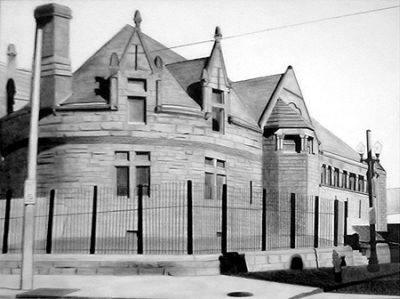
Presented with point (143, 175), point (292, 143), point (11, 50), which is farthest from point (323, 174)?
point (11, 50)

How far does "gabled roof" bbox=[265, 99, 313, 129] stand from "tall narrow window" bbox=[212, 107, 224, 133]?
3.31m

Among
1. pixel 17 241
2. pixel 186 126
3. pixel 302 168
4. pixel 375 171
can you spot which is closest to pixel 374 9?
pixel 375 171

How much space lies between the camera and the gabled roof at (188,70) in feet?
60.8

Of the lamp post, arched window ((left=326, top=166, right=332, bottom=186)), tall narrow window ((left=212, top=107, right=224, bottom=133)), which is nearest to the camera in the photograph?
the lamp post

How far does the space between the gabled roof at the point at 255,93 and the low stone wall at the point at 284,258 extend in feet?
26.1

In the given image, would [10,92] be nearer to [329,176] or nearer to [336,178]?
[329,176]

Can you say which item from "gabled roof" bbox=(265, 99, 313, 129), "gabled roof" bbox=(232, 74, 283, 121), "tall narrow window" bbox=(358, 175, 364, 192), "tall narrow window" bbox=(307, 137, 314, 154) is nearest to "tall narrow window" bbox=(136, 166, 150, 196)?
"gabled roof" bbox=(232, 74, 283, 121)

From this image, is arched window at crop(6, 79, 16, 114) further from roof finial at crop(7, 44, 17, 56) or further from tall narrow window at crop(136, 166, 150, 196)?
roof finial at crop(7, 44, 17, 56)

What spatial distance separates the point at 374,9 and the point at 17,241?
34.0 feet

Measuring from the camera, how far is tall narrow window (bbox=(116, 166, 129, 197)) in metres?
16.6

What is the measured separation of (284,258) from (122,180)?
19.9 feet

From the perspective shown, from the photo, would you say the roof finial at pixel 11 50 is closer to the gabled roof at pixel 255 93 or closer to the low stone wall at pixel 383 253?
the gabled roof at pixel 255 93

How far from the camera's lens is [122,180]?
16828 mm

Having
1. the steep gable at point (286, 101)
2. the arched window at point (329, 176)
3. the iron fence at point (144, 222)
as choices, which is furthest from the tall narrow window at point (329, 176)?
the iron fence at point (144, 222)
